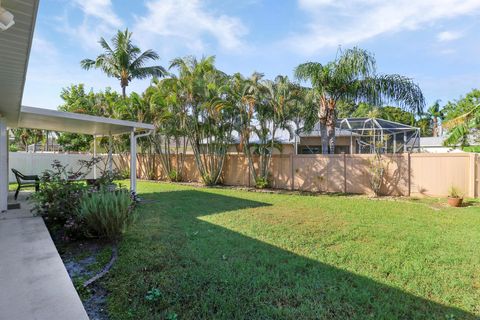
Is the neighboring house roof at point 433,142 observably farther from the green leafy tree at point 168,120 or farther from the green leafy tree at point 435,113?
the green leafy tree at point 168,120

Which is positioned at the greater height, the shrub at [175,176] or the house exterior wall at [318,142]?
the house exterior wall at [318,142]

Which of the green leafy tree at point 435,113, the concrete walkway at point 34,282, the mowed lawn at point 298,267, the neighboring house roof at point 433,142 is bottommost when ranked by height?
the mowed lawn at point 298,267

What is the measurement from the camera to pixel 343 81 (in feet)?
40.6

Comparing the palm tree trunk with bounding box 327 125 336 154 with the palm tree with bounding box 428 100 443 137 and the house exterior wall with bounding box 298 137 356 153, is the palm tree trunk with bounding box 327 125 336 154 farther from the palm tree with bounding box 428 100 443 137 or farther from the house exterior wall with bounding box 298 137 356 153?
the palm tree with bounding box 428 100 443 137

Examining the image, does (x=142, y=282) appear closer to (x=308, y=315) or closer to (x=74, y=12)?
(x=308, y=315)

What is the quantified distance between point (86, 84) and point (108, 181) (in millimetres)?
22590

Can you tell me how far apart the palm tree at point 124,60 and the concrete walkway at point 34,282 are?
17607 mm

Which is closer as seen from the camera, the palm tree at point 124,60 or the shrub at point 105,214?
the shrub at point 105,214

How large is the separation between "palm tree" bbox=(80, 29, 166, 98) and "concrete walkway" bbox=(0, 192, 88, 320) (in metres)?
17.6

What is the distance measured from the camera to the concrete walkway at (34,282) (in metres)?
2.56

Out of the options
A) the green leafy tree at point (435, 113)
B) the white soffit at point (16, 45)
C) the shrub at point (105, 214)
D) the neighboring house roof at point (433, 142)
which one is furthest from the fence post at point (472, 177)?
the green leafy tree at point (435, 113)

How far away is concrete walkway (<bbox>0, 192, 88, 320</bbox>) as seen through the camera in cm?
256

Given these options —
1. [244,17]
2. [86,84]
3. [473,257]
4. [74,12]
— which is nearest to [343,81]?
[244,17]

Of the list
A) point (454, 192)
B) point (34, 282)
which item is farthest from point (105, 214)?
point (454, 192)
